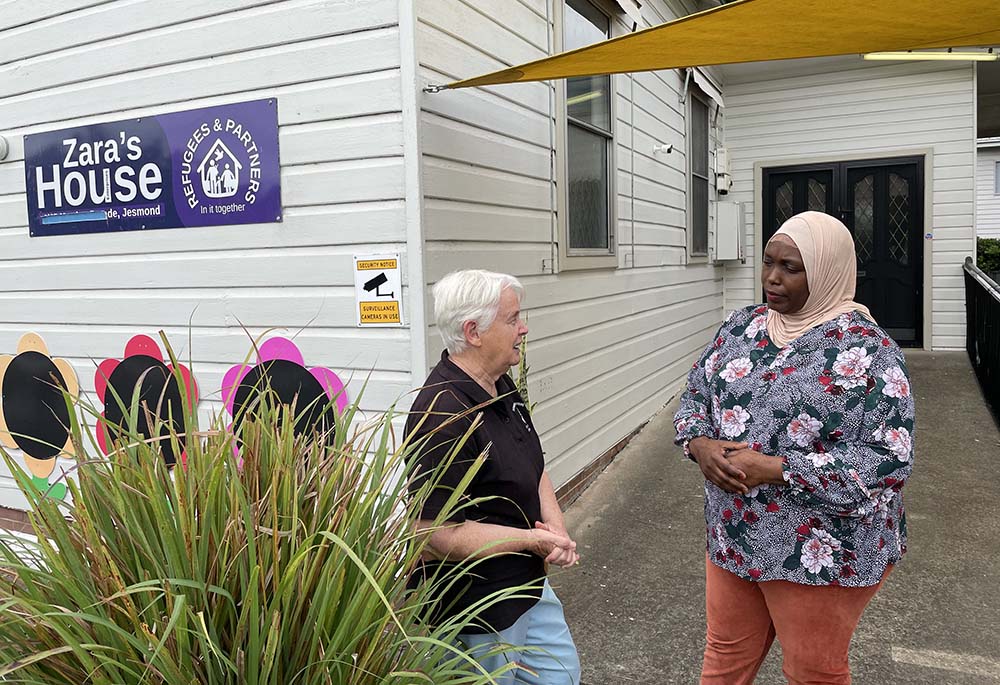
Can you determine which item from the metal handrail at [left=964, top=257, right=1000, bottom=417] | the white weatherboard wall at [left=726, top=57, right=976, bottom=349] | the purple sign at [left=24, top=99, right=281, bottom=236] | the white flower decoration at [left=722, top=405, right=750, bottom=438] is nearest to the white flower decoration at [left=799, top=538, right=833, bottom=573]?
the white flower decoration at [left=722, top=405, right=750, bottom=438]

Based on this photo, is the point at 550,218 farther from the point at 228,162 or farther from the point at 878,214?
the point at 878,214

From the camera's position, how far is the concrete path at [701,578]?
304 centimetres

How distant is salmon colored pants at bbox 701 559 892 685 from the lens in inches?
79.0

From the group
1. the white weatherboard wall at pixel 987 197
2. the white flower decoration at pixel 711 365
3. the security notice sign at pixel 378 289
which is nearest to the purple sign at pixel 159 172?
the security notice sign at pixel 378 289

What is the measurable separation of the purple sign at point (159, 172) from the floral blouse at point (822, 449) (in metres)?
2.22

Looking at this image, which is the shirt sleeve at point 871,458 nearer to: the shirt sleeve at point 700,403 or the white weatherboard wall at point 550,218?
the shirt sleeve at point 700,403

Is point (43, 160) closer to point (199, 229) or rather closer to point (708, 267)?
point (199, 229)

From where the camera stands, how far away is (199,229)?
3.62 m

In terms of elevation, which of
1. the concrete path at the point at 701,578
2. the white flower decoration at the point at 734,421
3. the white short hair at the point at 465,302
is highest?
the white short hair at the point at 465,302

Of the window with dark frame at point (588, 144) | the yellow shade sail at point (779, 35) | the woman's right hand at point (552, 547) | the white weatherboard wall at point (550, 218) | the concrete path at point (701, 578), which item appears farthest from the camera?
the window with dark frame at point (588, 144)

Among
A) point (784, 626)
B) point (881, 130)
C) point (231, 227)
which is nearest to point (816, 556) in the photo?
point (784, 626)

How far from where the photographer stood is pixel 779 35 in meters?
2.98

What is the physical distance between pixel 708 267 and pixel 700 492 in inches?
165

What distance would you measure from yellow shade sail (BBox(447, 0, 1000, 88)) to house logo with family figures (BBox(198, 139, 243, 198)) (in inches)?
40.5
